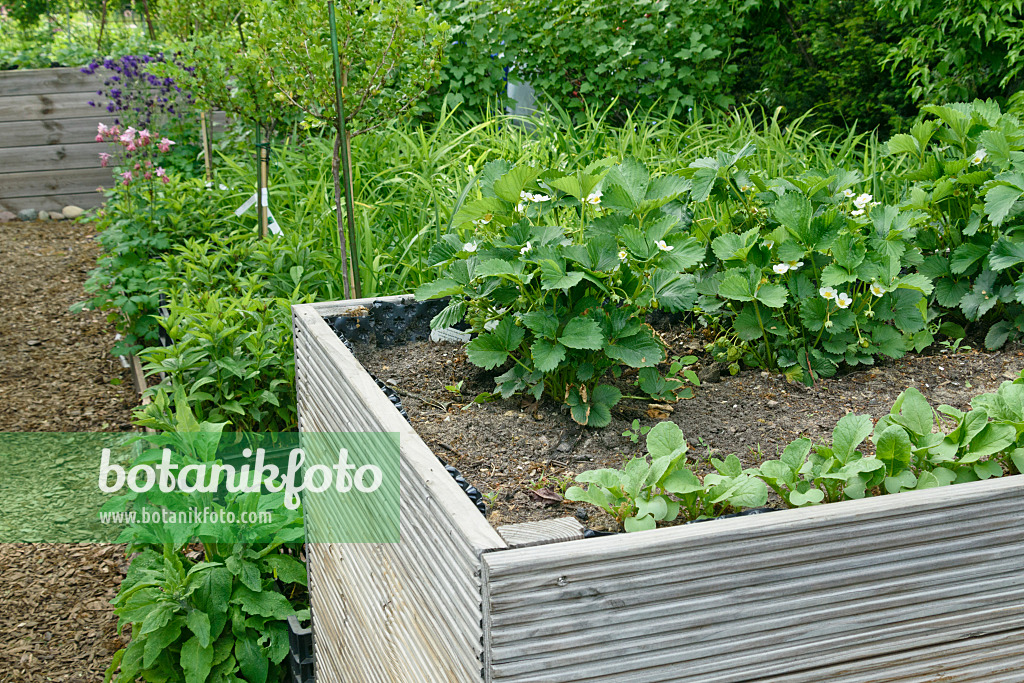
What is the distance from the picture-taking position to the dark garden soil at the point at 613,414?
3.66 ft

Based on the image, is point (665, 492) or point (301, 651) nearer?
point (665, 492)

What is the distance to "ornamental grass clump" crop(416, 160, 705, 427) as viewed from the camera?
1222mm

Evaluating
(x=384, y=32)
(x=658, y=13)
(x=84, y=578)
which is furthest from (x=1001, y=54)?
(x=84, y=578)

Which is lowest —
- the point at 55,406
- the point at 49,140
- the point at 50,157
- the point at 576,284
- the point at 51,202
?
the point at 55,406

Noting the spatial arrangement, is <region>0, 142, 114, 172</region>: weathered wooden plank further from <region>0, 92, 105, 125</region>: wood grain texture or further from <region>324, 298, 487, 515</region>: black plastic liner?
<region>324, 298, 487, 515</region>: black plastic liner

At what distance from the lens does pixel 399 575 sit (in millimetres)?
1038

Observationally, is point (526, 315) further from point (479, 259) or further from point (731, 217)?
point (731, 217)

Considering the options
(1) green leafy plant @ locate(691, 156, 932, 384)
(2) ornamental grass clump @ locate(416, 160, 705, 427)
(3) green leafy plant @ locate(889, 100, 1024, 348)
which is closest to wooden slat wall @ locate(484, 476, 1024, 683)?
(2) ornamental grass clump @ locate(416, 160, 705, 427)

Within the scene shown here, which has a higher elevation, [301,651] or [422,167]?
[422,167]

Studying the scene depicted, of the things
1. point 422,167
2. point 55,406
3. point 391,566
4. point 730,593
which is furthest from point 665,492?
point 55,406

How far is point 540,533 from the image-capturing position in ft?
2.51

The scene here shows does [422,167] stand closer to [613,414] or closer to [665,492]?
[613,414]

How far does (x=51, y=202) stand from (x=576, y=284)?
6.80 metres

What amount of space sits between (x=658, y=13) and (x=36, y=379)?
12.8ft
